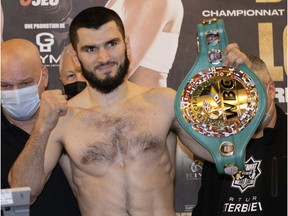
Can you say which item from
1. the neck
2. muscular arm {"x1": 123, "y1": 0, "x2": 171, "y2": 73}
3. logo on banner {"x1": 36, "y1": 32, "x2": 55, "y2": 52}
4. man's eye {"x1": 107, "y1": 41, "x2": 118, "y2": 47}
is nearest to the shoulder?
the neck

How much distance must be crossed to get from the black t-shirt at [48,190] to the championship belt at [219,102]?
683 millimetres

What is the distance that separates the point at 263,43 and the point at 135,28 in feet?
2.12

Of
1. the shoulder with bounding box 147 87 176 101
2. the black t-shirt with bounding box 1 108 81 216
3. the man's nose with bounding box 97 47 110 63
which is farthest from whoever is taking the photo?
the black t-shirt with bounding box 1 108 81 216

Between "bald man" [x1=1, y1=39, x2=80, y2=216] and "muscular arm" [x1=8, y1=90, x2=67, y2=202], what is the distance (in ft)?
0.56

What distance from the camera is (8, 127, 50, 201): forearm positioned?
240 cm

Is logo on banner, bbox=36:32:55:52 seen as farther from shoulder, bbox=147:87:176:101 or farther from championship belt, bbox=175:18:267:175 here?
championship belt, bbox=175:18:267:175

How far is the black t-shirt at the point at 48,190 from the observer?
2.70m

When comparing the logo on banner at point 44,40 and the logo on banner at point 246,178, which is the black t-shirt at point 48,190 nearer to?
the logo on banner at point 44,40

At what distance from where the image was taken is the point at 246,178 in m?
2.81

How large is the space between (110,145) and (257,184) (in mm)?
721

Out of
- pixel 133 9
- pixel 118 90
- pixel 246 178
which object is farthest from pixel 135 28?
pixel 246 178

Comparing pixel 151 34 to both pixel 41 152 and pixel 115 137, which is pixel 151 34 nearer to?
pixel 115 137

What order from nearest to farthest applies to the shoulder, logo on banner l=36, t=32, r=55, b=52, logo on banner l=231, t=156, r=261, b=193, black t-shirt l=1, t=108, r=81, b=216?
the shoulder, black t-shirt l=1, t=108, r=81, b=216, logo on banner l=231, t=156, r=261, b=193, logo on banner l=36, t=32, r=55, b=52

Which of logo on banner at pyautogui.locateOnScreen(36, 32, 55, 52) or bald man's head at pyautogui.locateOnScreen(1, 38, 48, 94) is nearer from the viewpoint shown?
bald man's head at pyautogui.locateOnScreen(1, 38, 48, 94)
